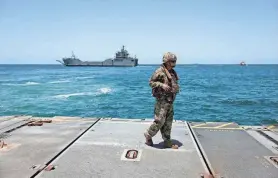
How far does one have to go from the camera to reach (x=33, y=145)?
18.6 ft

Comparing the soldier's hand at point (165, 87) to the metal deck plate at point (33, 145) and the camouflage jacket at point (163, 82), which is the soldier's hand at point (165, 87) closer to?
the camouflage jacket at point (163, 82)

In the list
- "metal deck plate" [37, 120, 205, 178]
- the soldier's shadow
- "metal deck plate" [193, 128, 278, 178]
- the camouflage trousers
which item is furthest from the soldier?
"metal deck plate" [193, 128, 278, 178]

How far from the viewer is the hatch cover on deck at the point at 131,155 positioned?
16.2ft

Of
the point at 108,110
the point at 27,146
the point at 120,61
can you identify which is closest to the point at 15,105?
the point at 108,110

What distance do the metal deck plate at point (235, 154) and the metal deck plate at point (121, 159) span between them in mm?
355

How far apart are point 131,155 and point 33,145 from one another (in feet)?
6.92

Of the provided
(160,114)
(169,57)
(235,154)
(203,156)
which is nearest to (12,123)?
(160,114)

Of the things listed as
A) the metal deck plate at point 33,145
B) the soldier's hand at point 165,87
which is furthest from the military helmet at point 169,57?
the metal deck plate at point 33,145

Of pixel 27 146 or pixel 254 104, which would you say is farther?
pixel 254 104

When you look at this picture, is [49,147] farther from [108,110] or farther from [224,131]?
[108,110]

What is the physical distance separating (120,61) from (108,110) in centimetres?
10858

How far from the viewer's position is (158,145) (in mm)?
5707

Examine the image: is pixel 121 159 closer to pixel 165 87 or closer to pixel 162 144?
pixel 162 144

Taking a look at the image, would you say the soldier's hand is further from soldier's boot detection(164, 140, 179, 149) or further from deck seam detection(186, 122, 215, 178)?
deck seam detection(186, 122, 215, 178)
